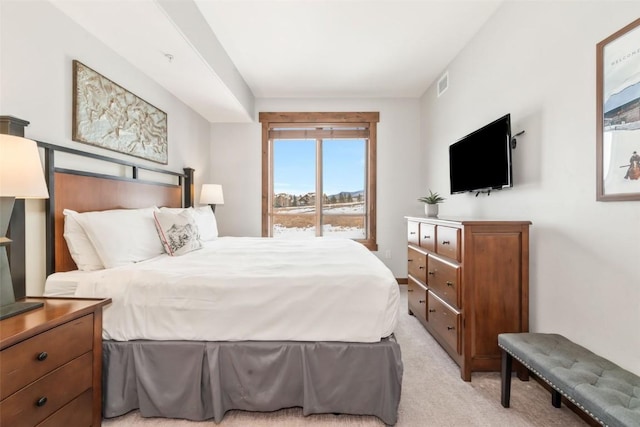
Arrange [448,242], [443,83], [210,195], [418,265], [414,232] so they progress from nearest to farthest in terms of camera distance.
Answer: [448,242], [418,265], [414,232], [443,83], [210,195]

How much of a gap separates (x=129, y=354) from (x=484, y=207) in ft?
9.38

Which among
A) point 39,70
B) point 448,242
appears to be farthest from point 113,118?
point 448,242

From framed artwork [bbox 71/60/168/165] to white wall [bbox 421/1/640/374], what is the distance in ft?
10.2

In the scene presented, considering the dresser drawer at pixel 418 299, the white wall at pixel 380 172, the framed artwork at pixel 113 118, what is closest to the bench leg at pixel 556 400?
the dresser drawer at pixel 418 299

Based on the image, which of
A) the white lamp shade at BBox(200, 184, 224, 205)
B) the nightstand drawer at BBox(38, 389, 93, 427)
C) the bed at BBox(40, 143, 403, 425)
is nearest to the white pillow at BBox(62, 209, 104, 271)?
the bed at BBox(40, 143, 403, 425)

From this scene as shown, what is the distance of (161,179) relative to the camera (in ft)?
10.3

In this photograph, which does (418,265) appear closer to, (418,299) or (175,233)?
(418,299)

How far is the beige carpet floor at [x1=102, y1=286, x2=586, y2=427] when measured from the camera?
1.58 m

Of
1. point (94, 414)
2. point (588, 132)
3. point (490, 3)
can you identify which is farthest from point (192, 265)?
point (490, 3)

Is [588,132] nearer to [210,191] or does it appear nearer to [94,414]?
[94,414]

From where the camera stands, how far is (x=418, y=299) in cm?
287

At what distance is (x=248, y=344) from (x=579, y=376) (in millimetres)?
1549

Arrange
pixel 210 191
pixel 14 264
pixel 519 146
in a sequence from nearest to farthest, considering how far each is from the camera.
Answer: pixel 14 264 < pixel 519 146 < pixel 210 191

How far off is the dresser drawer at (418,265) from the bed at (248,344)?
123 cm
